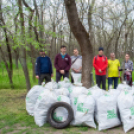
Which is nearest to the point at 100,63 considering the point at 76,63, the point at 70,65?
the point at 76,63

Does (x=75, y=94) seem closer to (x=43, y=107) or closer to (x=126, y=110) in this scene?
(x=43, y=107)

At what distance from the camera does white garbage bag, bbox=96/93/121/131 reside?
241cm

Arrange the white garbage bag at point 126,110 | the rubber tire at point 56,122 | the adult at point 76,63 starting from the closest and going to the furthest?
the white garbage bag at point 126,110 → the rubber tire at point 56,122 → the adult at point 76,63

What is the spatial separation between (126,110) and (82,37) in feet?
7.02

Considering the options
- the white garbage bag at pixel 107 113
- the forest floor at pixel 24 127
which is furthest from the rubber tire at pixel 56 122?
the white garbage bag at pixel 107 113

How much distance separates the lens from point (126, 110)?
2396mm

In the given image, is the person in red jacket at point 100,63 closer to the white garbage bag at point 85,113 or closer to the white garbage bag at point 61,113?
the white garbage bag at point 85,113

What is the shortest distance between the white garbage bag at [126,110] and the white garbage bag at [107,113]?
3.8 inches

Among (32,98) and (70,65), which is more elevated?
(70,65)

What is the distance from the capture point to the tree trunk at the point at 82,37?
362 centimetres

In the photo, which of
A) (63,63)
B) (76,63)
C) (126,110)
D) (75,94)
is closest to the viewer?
(126,110)

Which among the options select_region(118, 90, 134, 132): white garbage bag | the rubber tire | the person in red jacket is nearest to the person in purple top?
the person in red jacket

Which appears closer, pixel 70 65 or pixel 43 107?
pixel 43 107

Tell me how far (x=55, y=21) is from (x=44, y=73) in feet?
6.86
